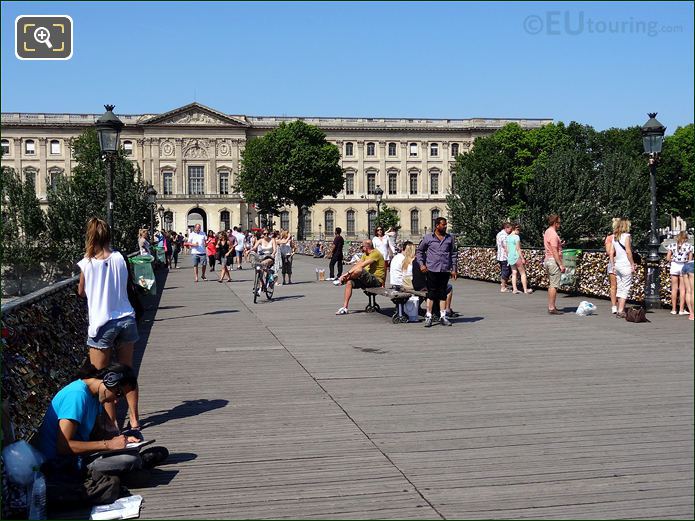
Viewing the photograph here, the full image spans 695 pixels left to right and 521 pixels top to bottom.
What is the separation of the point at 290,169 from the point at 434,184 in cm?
3304

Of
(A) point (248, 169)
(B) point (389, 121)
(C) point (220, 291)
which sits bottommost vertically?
(C) point (220, 291)

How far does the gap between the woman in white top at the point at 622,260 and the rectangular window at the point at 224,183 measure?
89.9 meters

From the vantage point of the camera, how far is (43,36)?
5.79m

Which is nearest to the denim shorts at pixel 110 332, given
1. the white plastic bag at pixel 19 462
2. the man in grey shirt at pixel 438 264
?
the white plastic bag at pixel 19 462

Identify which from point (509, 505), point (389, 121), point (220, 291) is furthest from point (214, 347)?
point (389, 121)

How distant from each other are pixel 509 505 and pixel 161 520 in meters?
2.05

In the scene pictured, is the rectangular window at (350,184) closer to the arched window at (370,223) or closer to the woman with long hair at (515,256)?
the arched window at (370,223)

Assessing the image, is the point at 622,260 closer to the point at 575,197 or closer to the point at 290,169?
the point at 575,197

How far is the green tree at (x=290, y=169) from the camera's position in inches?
3265

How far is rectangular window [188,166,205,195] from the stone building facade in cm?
12

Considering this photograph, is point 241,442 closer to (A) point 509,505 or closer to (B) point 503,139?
(A) point 509,505

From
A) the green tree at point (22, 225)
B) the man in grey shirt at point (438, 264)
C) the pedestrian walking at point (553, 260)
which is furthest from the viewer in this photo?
the green tree at point (22, 225)

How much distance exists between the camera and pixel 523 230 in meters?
39.3

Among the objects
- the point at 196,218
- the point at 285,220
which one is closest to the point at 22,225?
the point at 196,218
